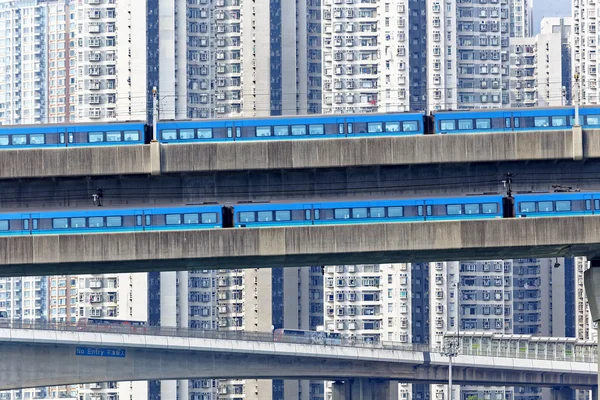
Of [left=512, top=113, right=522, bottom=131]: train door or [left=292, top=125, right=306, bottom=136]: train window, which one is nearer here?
[left=512, top=113, right=522, bottom=131]: train door

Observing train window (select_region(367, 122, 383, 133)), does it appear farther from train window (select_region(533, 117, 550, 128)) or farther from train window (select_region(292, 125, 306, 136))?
train window (select_region(533, 117, 550, 128))

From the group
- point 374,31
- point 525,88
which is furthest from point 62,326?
point 525,88

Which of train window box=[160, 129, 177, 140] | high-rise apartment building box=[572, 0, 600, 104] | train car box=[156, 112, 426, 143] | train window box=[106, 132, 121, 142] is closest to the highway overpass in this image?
high-rise apartment building box=[572, 0, 600, 104]

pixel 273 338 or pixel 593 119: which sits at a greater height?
pixel 593 119

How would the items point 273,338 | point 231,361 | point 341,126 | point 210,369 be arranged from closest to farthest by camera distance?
1. point 341,126
2. point 210,369
3. point 231,361
4. point 273,338

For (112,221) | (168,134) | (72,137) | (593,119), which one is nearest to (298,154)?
(168,134)

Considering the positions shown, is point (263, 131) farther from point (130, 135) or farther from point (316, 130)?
point (130, 135)

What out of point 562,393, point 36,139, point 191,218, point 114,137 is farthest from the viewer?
point 562,393
